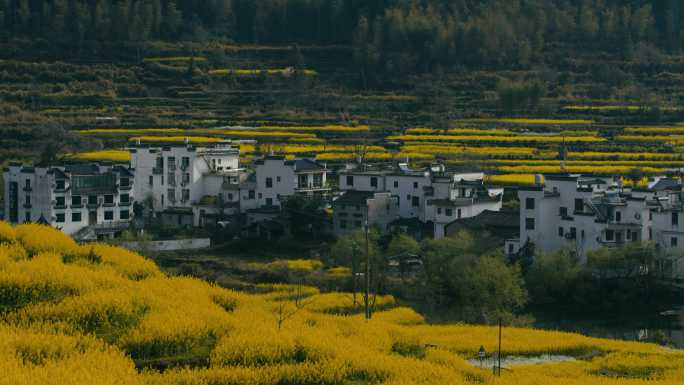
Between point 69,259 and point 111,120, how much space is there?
2141 inches

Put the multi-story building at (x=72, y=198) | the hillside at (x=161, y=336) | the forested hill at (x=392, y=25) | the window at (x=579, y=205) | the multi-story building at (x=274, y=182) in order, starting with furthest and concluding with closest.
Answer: the forested hill at (x=392, y=25) → the multi-story building at (x=274, y=182) → the multi-story building at (x=72, y=198) → the window at (x=579, y=205) → the hillside at (x=161, y=336)

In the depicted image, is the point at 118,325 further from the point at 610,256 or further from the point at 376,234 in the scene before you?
the point at 376,234

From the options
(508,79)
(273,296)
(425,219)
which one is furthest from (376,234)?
(508,79)

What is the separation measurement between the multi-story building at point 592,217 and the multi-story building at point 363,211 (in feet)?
25.7

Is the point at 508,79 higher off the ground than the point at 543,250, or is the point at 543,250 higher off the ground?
the point at 508,79

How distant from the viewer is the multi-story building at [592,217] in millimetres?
43219

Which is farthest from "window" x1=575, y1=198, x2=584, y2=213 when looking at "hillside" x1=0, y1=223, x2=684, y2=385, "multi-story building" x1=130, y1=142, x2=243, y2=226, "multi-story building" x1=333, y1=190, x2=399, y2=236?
"hillside" x1=0, y1=223, x2=684, y2=385

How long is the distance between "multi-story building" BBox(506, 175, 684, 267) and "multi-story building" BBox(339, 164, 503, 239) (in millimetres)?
4316

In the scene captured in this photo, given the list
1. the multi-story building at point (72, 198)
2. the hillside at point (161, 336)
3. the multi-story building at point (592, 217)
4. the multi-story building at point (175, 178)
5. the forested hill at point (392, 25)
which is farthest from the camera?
the forested hill at point (392, 25)

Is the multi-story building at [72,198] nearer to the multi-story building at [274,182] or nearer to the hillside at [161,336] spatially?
the multi-story building at [274,182]

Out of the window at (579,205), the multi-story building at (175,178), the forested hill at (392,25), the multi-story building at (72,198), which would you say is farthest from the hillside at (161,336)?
the forested hill at (392,25)

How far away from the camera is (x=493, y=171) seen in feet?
200

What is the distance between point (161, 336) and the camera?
18.7m

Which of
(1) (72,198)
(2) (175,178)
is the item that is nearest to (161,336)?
(1) (72,198)
